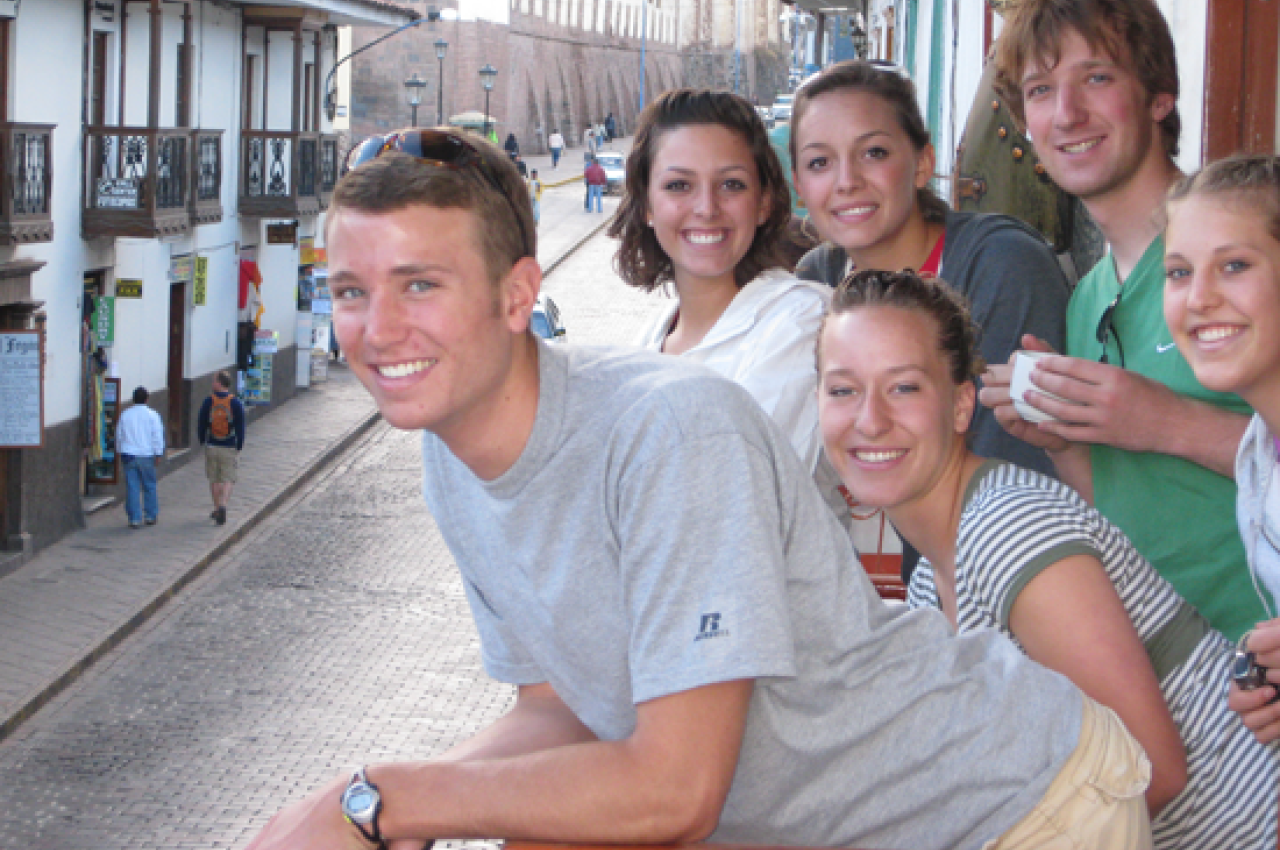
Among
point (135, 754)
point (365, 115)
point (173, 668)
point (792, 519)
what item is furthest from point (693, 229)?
point (365, 115)

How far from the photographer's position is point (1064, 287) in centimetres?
348

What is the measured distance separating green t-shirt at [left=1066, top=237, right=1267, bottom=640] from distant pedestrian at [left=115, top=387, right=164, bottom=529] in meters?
15.8

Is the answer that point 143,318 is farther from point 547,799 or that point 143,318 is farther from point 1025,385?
point 547,799

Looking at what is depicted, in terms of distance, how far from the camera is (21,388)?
50.9 ft

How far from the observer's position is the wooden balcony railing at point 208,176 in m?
20.5

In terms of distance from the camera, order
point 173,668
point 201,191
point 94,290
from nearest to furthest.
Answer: point 173,668
point 94,290
point 201,191

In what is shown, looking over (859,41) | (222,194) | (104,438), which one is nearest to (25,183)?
(104,438)

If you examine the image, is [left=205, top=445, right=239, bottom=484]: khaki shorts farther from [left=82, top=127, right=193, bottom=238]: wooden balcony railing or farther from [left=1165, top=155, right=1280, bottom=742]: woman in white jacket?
[left=1165, top=155, right=1280, bottom=742]: woman in white jacket

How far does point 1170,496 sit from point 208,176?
19686mm

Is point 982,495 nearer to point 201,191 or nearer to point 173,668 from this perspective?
point 173,668

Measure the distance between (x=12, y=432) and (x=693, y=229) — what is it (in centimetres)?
1322

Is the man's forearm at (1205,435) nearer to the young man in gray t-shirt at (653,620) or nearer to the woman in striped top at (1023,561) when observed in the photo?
the woman in striped top at (1023,561)

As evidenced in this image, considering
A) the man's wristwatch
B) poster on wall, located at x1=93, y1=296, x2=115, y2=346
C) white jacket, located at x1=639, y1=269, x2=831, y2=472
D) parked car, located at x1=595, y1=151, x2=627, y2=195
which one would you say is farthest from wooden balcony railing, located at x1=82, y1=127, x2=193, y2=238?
parked car, located at x1=595, y1=151, x2=627, y2=195

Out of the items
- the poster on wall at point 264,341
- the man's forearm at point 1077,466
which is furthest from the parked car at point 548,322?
the man's forearm at point 1077,466
